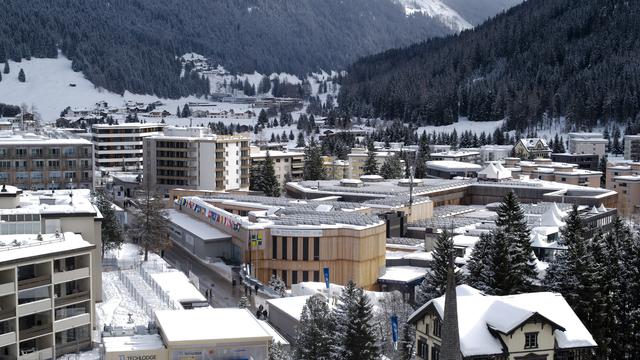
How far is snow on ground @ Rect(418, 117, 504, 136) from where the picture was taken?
169m

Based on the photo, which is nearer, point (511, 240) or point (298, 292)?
point (511, 240)

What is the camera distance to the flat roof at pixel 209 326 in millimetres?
30016

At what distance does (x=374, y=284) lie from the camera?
52.4 m

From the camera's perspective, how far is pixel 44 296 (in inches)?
1318

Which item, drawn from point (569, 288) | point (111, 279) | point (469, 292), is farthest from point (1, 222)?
point (569, 288)

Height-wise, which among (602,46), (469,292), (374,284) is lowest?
(374,284)

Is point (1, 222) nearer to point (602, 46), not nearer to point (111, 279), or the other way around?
point (111, 279)

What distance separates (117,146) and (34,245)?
252ft

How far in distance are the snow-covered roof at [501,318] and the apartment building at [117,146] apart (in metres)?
82.8

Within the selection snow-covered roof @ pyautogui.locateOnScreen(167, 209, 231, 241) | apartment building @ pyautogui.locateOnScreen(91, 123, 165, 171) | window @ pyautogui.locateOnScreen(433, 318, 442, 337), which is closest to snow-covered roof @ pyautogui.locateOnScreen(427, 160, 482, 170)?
apartment building @ pyautogui.locateOnScreen(91, 123, 165, 171)

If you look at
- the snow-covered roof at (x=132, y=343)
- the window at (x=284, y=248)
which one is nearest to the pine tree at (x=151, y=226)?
the window at (x=284, y=248)

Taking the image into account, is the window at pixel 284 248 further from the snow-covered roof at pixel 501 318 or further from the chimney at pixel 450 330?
the chimney at pixel 450 330

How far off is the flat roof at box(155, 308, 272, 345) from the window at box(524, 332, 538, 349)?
8356 millimetres

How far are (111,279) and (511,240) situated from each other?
850 inches
